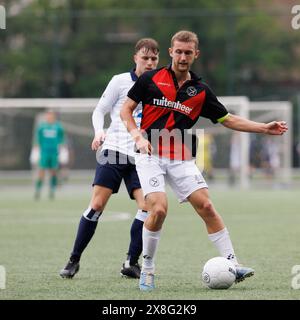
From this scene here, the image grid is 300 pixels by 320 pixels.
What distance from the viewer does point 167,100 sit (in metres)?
7.30

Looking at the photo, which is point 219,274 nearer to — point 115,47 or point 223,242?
point 223,242

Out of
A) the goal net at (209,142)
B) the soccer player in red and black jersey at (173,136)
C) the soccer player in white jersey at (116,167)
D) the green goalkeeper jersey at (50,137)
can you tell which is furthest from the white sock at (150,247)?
the goal net at (209,142)

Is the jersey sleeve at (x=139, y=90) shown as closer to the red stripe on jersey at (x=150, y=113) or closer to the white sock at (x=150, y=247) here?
the red stripe on jersey at (x=150, y=113)

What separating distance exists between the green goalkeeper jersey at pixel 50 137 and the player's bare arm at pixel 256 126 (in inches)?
539

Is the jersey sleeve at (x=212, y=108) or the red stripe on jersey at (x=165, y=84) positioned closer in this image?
the red stripe on jersey at (x=165, y=84)

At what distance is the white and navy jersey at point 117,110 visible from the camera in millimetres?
8312

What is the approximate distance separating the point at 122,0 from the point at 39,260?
3100cm

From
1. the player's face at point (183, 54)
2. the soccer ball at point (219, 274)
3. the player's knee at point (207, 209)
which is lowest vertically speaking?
the soccer ball at point (219, 274)

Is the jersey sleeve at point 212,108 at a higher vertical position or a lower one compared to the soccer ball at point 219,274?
higher

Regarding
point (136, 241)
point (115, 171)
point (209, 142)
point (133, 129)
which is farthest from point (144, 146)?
point (209, 142)

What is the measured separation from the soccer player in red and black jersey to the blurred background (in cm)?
1851

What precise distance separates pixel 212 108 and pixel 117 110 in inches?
47.1

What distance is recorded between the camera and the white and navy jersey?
8.31 m
